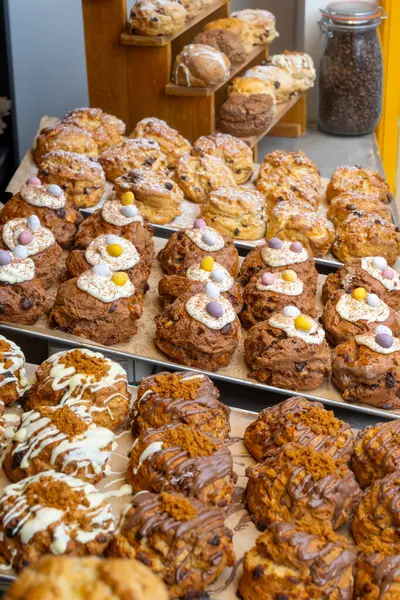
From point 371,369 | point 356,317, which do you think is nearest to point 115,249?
point 356,317

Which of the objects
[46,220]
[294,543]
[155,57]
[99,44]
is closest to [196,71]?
[155,57]

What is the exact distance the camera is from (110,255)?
10.9 ft

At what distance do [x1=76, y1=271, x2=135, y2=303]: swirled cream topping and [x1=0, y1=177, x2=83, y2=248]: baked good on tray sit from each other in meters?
0.57

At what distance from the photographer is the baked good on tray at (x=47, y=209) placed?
11.9ft

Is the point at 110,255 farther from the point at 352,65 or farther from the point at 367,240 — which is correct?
the point at 352,65

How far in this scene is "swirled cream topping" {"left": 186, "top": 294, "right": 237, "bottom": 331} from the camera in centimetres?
299

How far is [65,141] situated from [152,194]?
701 mm

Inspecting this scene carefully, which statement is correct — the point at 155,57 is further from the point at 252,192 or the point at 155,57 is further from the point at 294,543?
the point at 294,543

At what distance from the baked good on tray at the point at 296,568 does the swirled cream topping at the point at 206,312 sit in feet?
3.46

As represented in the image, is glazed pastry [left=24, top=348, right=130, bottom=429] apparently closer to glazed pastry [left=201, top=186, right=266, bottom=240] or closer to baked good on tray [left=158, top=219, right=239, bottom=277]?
baked good on tray [left=158, top=219, right=239, bottom=277]

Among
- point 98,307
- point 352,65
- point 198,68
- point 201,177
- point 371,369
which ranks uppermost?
point 198,68

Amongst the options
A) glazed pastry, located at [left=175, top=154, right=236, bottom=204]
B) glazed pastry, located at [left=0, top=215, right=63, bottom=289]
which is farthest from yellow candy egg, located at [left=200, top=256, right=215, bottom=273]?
glazed pastry, located at [left=175, top=154, right=236, bottom=204]

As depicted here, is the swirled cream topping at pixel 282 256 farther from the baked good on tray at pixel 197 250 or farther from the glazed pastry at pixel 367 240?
the glazed pastry at pixel 367 240

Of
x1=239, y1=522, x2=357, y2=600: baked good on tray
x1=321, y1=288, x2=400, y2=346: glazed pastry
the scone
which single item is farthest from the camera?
x1=321, y1=288, x2=400, y2=346: glazed pastry
